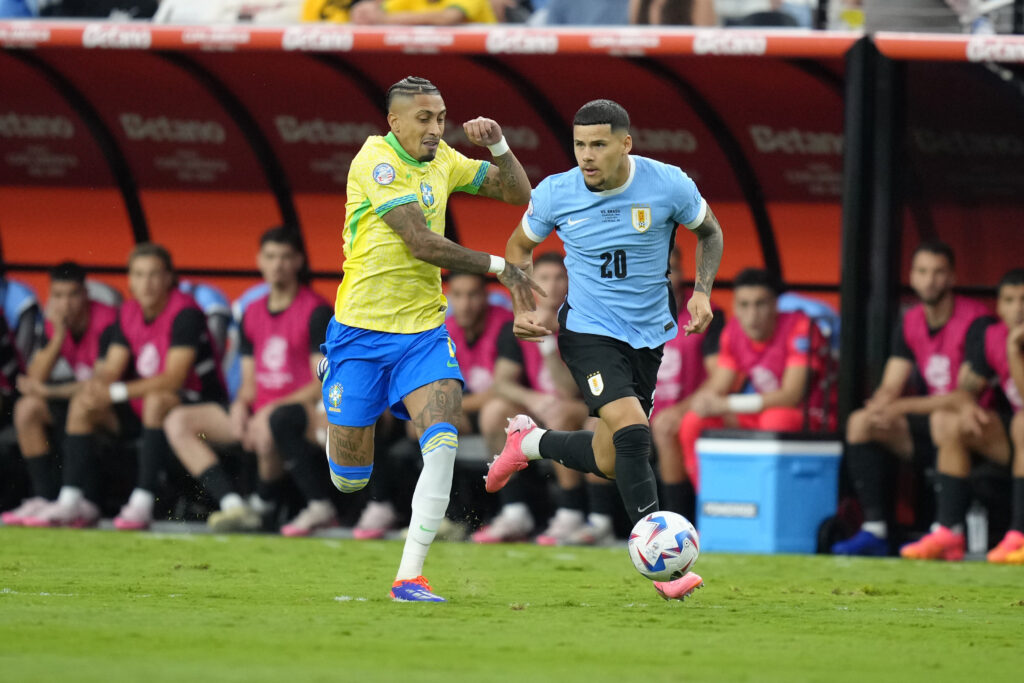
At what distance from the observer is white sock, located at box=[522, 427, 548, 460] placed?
7.47 metres

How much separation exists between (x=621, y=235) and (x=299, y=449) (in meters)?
4.10

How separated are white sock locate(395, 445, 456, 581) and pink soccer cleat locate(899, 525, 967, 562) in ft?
13.0

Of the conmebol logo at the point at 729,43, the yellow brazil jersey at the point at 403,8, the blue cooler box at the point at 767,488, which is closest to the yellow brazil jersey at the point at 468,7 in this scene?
the yellow brazil jersey at the point at 403,8

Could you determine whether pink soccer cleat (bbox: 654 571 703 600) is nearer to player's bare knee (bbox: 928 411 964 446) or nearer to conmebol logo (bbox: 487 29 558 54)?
player's bare knee (bbox: 928 411 964 446)

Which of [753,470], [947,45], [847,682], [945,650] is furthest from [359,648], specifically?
[947,45]

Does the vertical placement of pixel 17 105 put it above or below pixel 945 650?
above

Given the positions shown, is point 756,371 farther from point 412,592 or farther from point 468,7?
point 412,592

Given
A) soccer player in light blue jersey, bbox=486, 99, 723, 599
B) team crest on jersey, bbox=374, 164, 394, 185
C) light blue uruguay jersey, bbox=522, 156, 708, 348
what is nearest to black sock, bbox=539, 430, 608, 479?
soccer player in light blue jersey, bbox=486, 99, 723, 599

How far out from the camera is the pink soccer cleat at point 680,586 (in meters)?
6.39

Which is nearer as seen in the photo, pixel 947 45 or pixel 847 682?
pixel 847 682

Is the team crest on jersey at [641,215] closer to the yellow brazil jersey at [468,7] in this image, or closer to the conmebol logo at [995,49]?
the conmebol logo at [995,49]

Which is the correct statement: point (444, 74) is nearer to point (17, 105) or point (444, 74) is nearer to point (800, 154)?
point (800, 154)

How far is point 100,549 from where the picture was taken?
9195 millimetres

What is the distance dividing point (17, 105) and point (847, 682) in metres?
9.04
